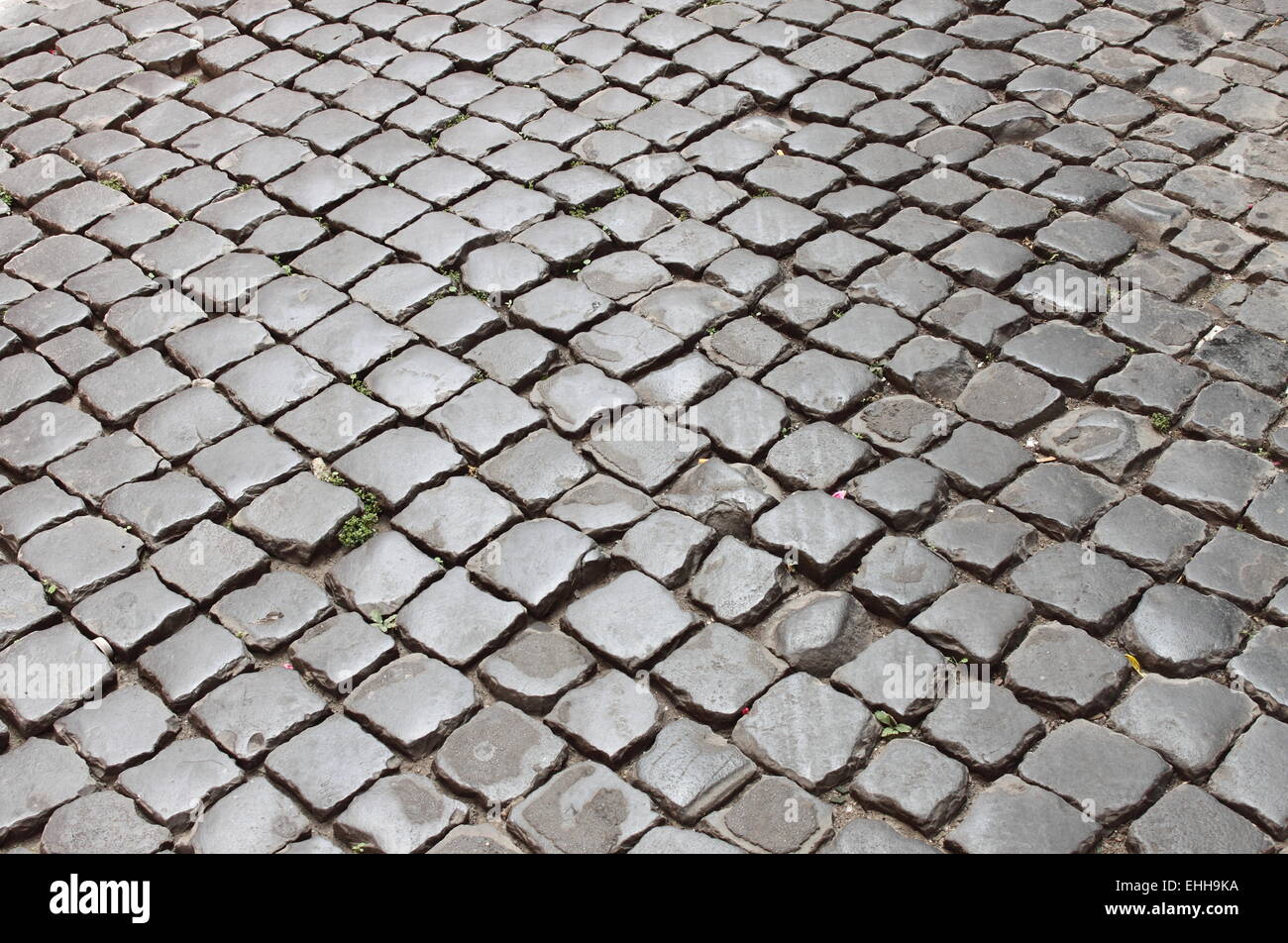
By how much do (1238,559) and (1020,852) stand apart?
1262 mm

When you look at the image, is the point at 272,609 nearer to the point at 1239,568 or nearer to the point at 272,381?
the point at 272,381

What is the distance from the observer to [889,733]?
11.1 ft

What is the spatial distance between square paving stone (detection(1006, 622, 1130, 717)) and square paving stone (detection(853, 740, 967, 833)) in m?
0.34

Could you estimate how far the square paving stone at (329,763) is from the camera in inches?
130

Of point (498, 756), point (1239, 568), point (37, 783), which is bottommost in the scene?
point (37, 783)

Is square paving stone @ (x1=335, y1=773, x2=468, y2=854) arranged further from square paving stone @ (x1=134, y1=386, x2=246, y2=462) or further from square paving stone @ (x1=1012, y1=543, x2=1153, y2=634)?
square paving stone @ (x1=1012, y1=543, x2=1153, y2=634)

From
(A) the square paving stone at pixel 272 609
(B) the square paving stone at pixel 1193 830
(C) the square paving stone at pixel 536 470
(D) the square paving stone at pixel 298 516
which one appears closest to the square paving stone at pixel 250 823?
(A) the square paving stone at pixel 272 609

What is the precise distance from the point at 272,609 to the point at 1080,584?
2.40m

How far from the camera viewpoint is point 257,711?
350 cm

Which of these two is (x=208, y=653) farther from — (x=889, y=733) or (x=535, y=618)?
(x=889, y=733)

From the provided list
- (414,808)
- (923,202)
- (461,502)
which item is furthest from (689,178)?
(414,808)

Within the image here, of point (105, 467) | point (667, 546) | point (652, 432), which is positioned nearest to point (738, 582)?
point (667, 546)

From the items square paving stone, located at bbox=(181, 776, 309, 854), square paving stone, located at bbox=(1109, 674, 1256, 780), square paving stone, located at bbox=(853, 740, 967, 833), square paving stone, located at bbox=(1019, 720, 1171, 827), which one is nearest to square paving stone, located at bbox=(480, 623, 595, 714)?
square paving stone, located at bbox=(181, 776, 309, 854)

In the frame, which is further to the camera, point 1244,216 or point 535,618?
point 1244,216
